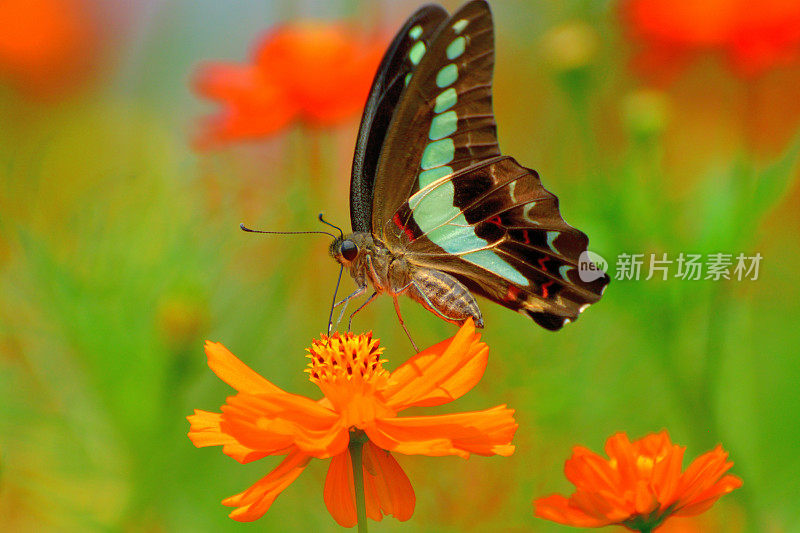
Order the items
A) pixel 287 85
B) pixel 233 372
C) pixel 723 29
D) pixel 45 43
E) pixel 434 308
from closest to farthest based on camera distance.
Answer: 1. pixel 233 372
2. pixel 434 308
3. pixel 723 29
4. pixel 287 85
5. pixel 45 43

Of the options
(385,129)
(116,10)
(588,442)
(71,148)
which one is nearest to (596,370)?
(588,442)

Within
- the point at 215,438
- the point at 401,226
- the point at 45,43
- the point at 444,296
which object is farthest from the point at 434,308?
the point at 45,43

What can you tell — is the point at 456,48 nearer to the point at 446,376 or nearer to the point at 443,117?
the point at 443,117

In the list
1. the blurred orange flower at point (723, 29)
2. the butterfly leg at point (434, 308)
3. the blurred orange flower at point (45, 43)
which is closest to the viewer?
the butterfly leg at point (434, 308)

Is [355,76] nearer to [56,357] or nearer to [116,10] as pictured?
[56,357]

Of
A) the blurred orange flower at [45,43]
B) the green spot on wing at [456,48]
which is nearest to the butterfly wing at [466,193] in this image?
the green spot on wing at [456,48]

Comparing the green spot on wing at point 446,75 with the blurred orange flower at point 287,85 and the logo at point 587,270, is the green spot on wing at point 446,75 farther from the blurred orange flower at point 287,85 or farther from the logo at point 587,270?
the blurred orange flower at point 287,85
